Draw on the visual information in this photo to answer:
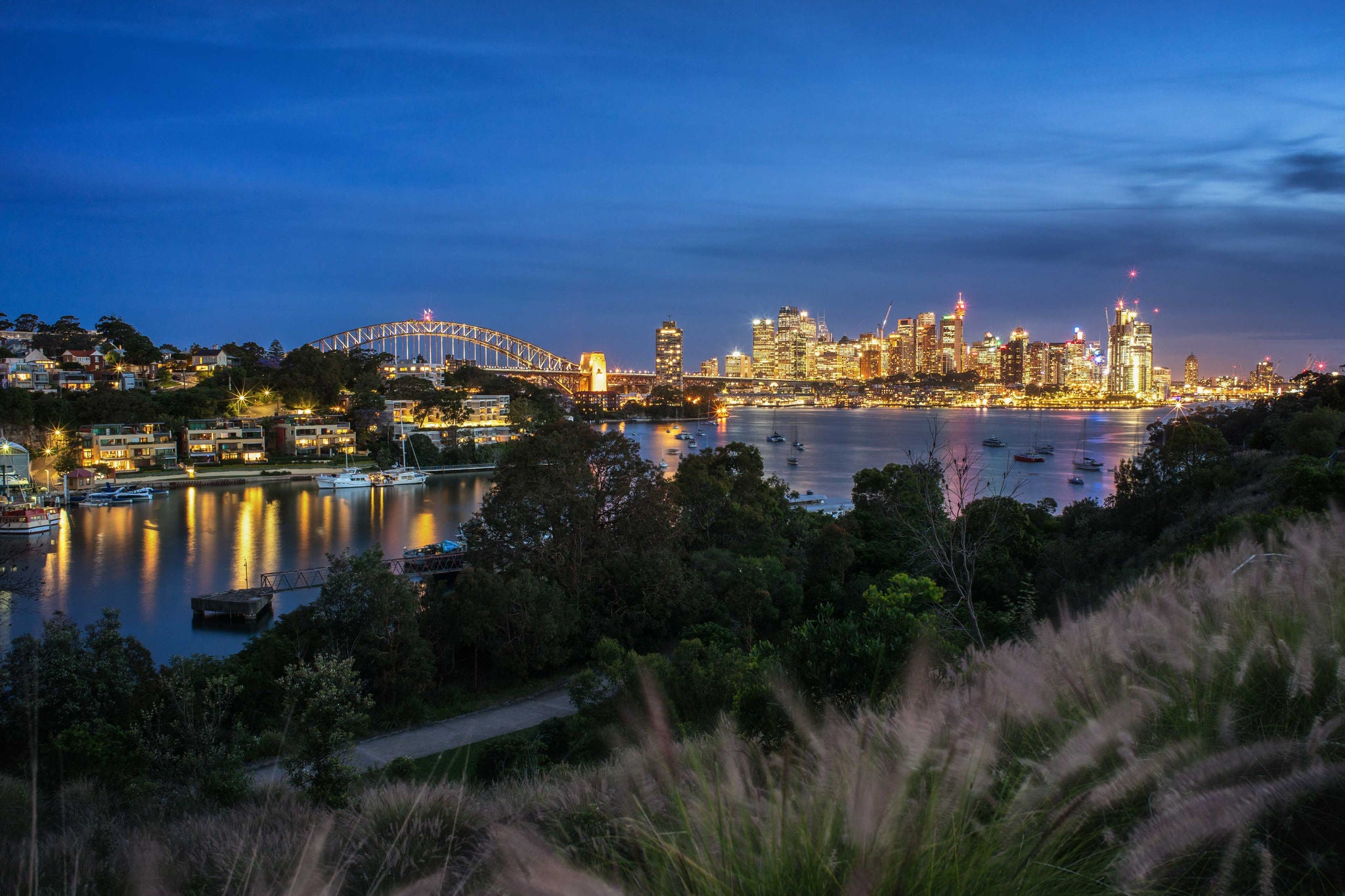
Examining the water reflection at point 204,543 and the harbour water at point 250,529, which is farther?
the harbour water at point 250,529

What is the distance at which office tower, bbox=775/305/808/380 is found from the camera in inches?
4471

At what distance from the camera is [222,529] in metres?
19.7

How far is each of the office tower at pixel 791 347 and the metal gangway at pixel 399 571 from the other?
3866 inches

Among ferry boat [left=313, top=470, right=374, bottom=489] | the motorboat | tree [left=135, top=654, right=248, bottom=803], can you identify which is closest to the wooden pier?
tree [left=135, top=654, right=248, bottom=803]

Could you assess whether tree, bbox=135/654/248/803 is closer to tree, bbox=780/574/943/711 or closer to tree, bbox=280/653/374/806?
tree, bbox=280/653/374/806

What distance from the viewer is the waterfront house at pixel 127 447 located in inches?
1107

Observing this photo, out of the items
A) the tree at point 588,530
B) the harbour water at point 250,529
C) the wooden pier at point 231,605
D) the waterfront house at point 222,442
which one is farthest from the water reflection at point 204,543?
the waterfront house at point 222,442

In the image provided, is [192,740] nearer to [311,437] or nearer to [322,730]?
[322,730]

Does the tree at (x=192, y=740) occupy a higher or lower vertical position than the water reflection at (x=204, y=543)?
higher

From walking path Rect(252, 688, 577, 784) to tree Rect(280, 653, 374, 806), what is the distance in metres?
2.06

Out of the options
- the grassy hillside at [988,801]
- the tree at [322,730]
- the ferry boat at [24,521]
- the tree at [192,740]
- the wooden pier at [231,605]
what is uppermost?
the grassy hillside at [988,801]

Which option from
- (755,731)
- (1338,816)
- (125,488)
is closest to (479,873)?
(1338,816)

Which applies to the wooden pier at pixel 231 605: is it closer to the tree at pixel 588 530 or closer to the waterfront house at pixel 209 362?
the tree at pixel 588 530

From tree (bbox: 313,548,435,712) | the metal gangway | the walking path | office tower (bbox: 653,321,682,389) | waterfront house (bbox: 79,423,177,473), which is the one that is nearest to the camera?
the walking path
